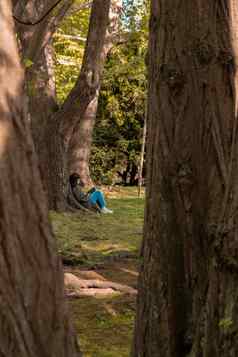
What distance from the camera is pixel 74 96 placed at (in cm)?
1538

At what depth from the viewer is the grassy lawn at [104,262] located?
7.12m

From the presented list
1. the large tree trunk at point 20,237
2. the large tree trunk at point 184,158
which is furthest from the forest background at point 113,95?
the large tree trunk at point 20,237

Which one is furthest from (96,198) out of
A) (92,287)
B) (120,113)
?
(120,113)

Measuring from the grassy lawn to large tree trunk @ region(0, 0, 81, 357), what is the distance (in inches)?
136

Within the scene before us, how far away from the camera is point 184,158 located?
185 inches

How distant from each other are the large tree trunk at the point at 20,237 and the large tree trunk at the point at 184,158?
5.22 ft

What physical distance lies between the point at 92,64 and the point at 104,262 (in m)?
5.52

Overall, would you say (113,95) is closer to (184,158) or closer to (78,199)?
(78,199)

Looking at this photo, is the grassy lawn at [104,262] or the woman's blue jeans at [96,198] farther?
the woman's blue jeans at [96,198]

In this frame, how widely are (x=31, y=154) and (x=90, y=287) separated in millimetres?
6312

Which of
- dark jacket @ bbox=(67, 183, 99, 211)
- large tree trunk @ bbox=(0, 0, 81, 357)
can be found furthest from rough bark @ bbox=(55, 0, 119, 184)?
large tree trunk @ bbox=(0, 0, 81, 357)

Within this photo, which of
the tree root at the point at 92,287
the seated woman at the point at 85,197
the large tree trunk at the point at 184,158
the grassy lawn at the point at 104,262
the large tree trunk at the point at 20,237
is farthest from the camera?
the seated woman at the point at 85,197

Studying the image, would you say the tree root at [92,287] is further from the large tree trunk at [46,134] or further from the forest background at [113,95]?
the forest background at [113,95]

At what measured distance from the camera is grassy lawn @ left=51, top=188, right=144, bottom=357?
7124 millimetres
